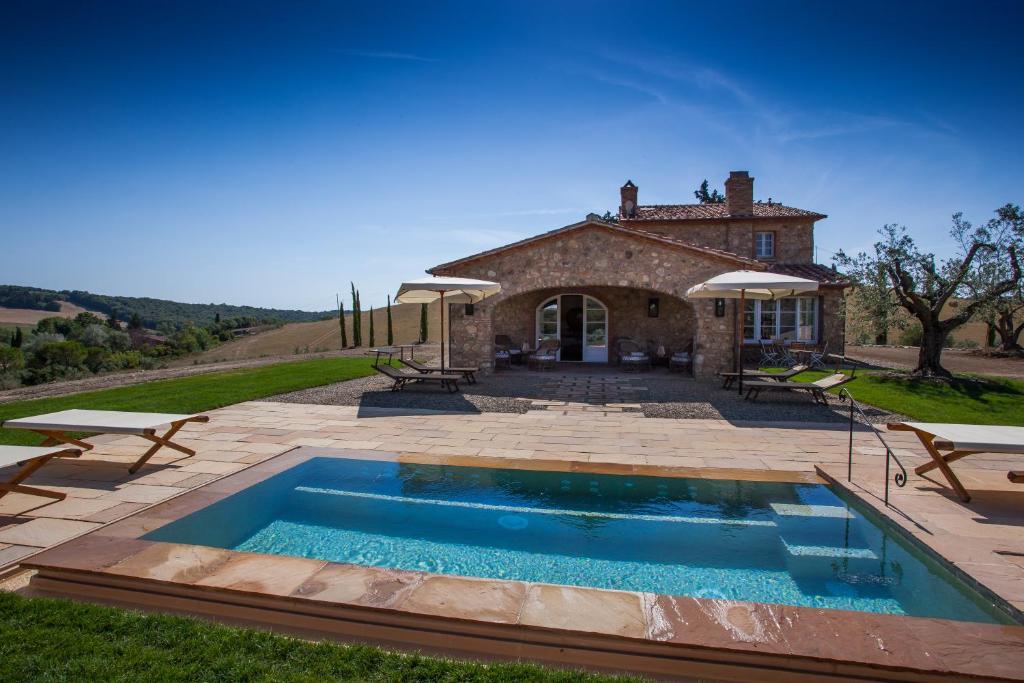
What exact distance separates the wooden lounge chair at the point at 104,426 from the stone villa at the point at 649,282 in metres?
8.92

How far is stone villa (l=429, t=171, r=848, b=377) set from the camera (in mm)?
13391

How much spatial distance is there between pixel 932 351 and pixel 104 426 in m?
17.0

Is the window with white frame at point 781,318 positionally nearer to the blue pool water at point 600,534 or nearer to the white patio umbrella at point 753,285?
the white patio umbrella at point 753,285

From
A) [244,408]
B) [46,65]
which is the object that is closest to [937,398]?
[244,408]

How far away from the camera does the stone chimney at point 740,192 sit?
19641 millimetres

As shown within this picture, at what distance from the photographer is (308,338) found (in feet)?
135

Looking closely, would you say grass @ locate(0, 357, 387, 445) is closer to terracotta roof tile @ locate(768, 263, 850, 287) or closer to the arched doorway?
the arched doorway

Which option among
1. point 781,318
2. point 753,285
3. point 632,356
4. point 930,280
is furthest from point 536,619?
point 781,318

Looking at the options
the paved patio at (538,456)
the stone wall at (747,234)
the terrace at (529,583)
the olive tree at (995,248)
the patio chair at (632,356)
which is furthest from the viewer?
the stone wall at (747,234)

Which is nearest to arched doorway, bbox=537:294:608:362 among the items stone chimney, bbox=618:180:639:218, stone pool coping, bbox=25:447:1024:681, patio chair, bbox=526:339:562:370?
patio chair, bbox=526:339:562:370

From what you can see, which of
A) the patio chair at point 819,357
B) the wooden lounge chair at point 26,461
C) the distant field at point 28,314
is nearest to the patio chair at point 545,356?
the patio chair at point 819,357

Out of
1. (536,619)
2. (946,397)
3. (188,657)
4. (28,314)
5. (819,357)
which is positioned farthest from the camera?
(28,314)

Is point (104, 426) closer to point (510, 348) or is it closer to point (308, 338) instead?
point (510, 348)

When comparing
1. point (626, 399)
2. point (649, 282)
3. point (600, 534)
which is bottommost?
point (600, 534)
